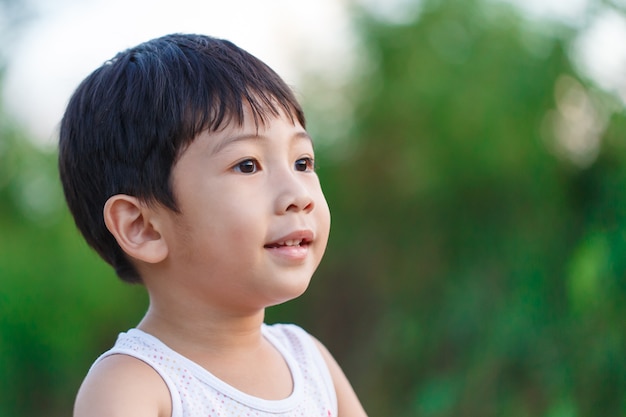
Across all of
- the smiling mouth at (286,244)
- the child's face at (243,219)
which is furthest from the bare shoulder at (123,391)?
the smiling mouth at (286,244)

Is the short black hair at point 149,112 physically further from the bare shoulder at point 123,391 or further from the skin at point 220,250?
the bare shoulder at point 123,391

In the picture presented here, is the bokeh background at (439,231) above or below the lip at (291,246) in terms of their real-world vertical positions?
above

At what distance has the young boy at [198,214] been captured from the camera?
4.87 feet

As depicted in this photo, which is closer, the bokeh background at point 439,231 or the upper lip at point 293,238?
the upper lip at point 293,238

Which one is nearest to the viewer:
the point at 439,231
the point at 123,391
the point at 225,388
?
the point at 123,391

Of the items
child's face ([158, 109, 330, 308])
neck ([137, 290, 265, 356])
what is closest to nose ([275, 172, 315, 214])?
child's face ([158, 109, 330, 308])

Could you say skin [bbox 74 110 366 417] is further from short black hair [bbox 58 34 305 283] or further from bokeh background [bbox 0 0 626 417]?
bokeh background [bbox 0 0 626 417]

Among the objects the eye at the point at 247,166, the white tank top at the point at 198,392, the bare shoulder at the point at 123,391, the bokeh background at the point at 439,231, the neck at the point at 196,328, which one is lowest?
the bare shoulder at the point at 123,391

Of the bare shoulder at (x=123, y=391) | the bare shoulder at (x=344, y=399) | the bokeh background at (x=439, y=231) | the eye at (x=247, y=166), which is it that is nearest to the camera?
the bare shoulder at (x=123, y=391)

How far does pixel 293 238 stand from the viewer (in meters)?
1.50

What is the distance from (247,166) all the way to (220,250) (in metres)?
0.16

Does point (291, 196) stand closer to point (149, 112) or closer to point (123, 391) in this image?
point (149, 112)

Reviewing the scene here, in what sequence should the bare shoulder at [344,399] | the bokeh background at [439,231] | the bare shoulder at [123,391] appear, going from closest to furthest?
the bare shoulder at [123,391] < the bare shoulder at [344,399] < the bokeh background at [439,231]

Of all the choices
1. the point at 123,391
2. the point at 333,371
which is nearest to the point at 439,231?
the point at 333,371
